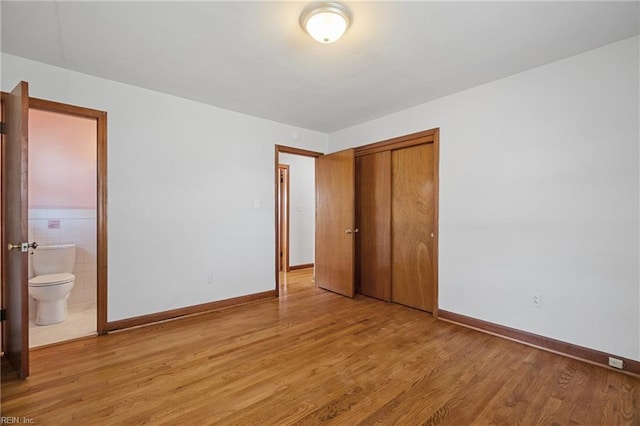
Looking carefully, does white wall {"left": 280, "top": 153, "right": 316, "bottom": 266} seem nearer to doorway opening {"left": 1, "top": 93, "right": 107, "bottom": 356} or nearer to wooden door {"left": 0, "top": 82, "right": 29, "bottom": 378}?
doorway opening {"left": 1, "top": 93, "right": 107, "bottom": 356}

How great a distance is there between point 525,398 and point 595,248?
50.2 inches

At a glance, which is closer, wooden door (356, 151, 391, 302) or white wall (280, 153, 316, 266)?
wooden door (356, 151, 391, 302)

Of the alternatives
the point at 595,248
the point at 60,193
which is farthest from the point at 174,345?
the point at 595,248

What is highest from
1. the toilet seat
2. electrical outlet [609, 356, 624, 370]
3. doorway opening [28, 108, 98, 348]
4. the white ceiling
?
the white ceiling

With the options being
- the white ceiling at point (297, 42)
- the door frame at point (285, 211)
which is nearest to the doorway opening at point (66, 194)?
the white ceiling at point (297, 42)

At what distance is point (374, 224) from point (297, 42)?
2.54m

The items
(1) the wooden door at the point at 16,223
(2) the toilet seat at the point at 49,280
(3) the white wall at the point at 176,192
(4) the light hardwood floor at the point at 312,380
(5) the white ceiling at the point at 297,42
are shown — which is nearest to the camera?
(4) the light hardwood floor at the point at 312,380

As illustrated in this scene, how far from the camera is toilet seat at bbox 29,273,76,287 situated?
2.85 metres

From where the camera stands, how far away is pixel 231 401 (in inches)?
68.5

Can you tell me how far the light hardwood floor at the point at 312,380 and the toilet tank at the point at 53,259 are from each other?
140cm

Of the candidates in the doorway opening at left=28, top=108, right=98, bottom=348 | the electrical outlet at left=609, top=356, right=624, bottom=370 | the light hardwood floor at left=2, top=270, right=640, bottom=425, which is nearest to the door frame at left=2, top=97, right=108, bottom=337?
the light hardwood floor at left=2, top=270, right=640, bottom=425

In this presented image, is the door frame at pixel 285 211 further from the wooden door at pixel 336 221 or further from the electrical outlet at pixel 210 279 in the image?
the electrical outlet at pixel 210 279

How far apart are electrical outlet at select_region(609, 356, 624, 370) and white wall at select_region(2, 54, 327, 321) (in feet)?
11.0

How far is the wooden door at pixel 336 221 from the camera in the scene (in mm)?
3924
